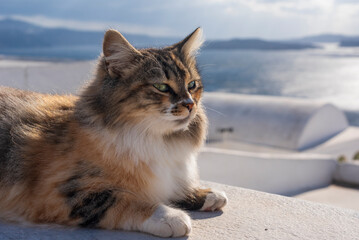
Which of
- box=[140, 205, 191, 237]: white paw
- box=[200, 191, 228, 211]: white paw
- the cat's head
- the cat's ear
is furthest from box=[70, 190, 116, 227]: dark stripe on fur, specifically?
the cat's ear

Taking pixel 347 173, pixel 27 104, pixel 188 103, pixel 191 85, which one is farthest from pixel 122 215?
pixel 347 173

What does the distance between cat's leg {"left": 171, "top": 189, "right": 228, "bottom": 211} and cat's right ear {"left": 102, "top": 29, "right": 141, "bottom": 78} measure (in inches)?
42.2

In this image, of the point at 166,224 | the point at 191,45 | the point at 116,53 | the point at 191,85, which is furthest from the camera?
the point at 191,45

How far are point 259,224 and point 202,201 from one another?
460mm

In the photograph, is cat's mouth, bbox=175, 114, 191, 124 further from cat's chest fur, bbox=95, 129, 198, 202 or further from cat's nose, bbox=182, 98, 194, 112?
cat's chest fur, bbox=95, 129, 198, 202

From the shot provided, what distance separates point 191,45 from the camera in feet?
10.5

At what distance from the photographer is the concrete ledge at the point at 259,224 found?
2.51 m

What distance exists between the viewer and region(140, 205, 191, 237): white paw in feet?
8.08

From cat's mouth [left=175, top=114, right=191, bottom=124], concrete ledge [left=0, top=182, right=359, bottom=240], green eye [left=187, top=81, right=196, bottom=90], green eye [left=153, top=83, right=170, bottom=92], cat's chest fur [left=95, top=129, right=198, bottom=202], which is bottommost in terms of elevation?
concrete ledge [left=0, top=182, right=359, bottom=240]

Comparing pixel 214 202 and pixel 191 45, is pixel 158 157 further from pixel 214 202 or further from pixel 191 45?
pixel 191 45

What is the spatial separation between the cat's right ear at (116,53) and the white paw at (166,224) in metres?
0.97

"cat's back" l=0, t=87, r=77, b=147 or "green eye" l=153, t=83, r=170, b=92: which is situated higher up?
"green eye" l=153, t=83, r=170, b=92

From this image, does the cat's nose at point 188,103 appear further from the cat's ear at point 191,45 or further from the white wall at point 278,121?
the white wall at point 278,121

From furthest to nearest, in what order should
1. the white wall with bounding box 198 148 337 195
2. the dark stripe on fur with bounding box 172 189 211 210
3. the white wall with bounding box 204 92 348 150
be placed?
the white wall with bounding box 204 92 348 150 → the white wall with bounding box 198 148 337 195 → the dark stripe on fur with bounding box 172 189 211 210
